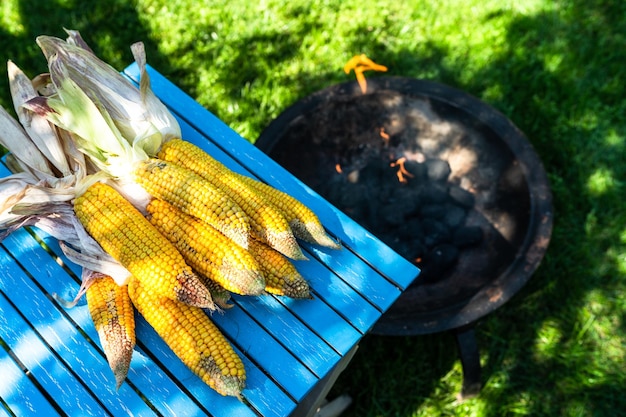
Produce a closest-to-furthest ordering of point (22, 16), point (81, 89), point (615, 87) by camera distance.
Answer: point (81, 89) → point (615, 87) → point (22, 16)

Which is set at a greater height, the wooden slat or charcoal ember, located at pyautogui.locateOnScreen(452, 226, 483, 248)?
the wooden slat

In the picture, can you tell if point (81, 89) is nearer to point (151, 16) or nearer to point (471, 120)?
point (471, 120)

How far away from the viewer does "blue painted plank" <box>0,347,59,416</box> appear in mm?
2219

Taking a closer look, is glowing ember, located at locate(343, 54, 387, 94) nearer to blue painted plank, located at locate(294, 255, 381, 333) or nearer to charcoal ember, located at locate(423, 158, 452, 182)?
charcoal ember, located at locate(423, 158, 452, 182)

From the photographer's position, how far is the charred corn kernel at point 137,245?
6.91 feet

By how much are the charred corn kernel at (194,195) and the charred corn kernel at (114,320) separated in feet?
1.37

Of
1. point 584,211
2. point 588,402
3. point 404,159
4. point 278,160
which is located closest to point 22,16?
point 278,160

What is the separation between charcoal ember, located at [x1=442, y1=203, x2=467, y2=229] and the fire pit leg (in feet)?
2.18

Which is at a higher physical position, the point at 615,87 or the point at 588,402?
the point at 615,87

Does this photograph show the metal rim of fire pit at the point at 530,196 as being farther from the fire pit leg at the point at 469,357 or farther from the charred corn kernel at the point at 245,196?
the charred corn kernel at the point at 245,196

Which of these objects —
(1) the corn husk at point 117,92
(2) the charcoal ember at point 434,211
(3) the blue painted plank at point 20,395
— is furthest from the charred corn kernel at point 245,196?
(2) the charcoal ember at point 434,211

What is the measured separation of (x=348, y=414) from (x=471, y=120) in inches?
73.5

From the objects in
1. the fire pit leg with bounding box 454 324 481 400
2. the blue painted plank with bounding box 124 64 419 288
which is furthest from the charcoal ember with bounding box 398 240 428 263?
the blue painted plank with bounding box 124 64 419 288

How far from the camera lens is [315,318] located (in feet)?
7.77
